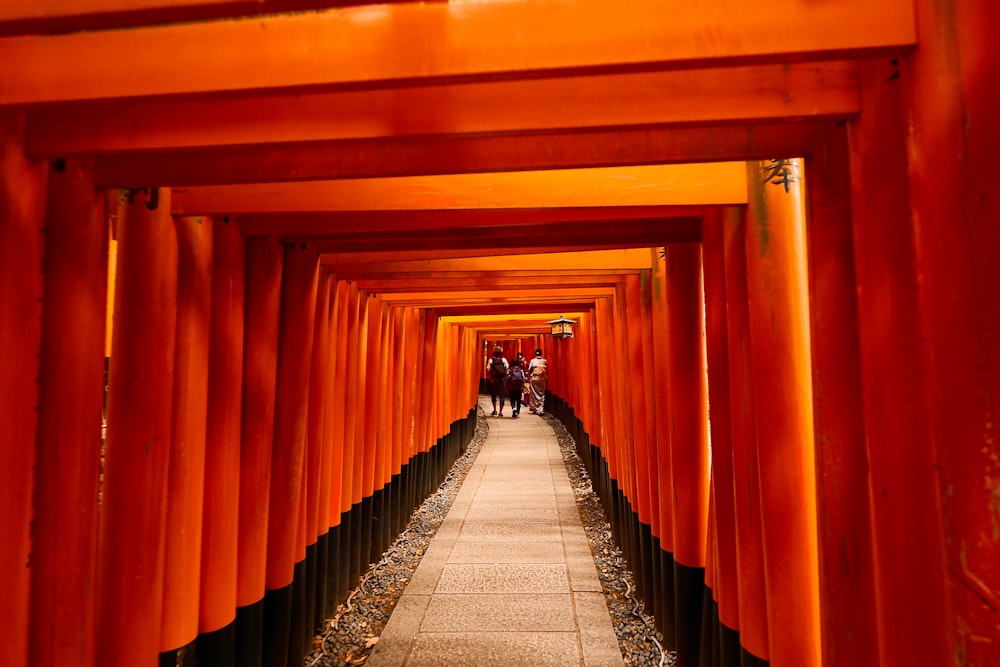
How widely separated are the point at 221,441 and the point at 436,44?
7.42 feet

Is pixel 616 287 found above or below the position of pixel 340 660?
above

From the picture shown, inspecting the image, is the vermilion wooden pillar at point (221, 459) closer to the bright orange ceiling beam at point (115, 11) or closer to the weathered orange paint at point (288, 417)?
the weathered orange paint at point (288, 417)

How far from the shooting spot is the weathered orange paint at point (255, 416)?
3.18 metres

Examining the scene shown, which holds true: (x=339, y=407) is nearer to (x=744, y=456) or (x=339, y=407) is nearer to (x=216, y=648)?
(x=216, y=648)

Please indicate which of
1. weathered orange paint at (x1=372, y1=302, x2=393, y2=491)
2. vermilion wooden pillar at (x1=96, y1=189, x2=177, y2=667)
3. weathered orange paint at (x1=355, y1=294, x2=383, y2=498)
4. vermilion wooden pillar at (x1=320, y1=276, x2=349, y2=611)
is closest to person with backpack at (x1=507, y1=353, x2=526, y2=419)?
weathered orange paint at (x1=372, y1=302, x2=393, y2=491)

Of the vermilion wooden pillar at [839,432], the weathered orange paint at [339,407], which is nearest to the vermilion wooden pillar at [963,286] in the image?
the vermilion wooden pillar at [839,432]

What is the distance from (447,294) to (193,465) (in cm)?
412

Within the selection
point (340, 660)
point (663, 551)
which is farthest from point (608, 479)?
point (340, 660)

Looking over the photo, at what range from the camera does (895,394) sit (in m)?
1.33

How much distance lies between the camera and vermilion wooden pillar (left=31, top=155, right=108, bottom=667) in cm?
178

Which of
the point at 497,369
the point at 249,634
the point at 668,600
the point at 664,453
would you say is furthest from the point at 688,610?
the point at 497,369

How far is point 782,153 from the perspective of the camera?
71.4 inches

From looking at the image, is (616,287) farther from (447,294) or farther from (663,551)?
(663,551)

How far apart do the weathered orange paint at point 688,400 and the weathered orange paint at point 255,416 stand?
7.39 feet
